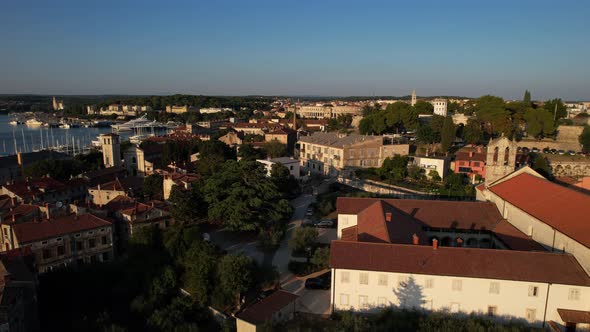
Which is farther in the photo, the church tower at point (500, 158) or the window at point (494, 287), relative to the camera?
the church tower at point (500, 158)

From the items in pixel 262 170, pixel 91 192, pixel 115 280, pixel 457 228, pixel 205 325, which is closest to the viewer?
pixel 205 325

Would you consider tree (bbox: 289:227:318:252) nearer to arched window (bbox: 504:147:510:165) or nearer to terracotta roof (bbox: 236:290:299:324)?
terracotta roof (bbox: 236:290:299:324)

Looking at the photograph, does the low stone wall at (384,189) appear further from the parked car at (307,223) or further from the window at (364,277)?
the window at (364,277)

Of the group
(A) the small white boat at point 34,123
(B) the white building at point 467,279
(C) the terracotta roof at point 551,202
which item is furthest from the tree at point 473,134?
(A) the small white boat at point 34,123

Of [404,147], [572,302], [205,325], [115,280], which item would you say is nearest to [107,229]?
[115,280]

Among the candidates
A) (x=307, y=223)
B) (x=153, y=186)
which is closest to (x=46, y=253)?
(x=153, y=186)

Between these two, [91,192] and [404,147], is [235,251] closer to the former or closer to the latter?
[91,192]
